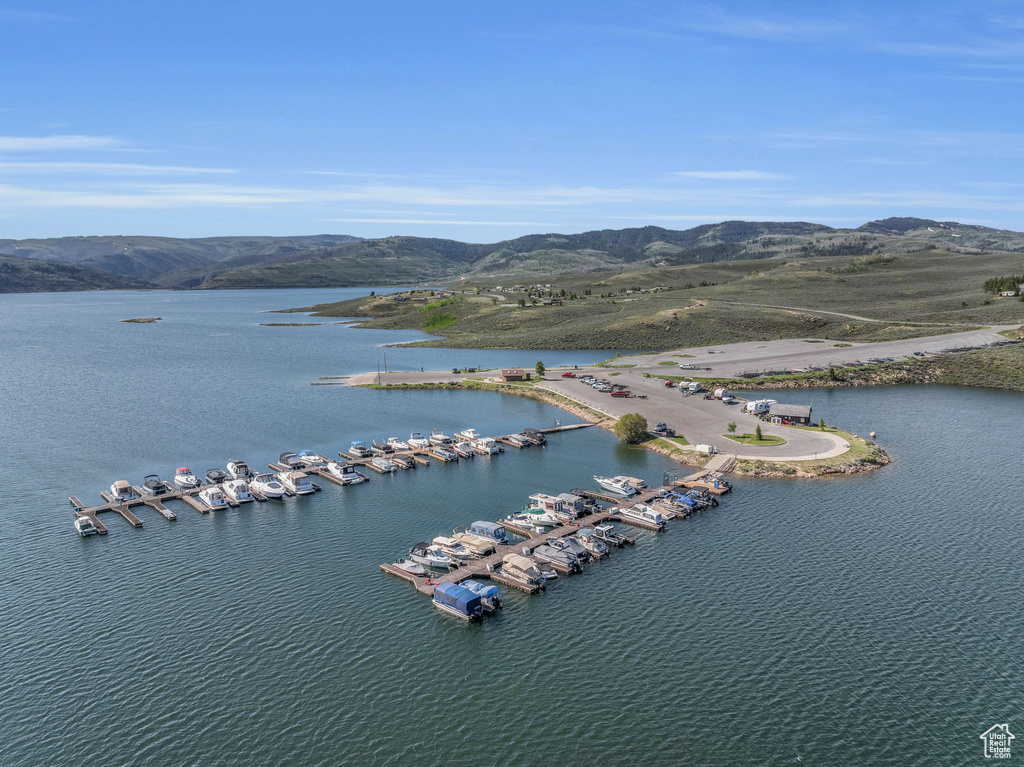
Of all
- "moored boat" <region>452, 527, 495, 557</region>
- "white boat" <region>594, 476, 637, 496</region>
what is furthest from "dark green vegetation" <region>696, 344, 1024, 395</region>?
"moored boat" <region>452, 527, 495, 557</region>

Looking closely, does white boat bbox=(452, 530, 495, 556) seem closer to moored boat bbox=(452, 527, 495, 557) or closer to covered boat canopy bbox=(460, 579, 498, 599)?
moored boat bbox=(452, 527, 495, 557)

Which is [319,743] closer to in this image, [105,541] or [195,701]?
[195,701]

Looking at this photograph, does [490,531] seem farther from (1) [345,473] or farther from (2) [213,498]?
(2) [213,498]

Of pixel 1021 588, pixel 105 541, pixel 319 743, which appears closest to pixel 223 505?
pixel 105 541

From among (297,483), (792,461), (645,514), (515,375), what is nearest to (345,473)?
(297,483)

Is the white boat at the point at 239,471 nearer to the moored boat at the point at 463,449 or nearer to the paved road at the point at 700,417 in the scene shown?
the moored boat at the point at 463,449

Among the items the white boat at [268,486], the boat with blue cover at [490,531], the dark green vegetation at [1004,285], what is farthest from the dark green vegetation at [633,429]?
the dark green vegetation at [1004,285]
